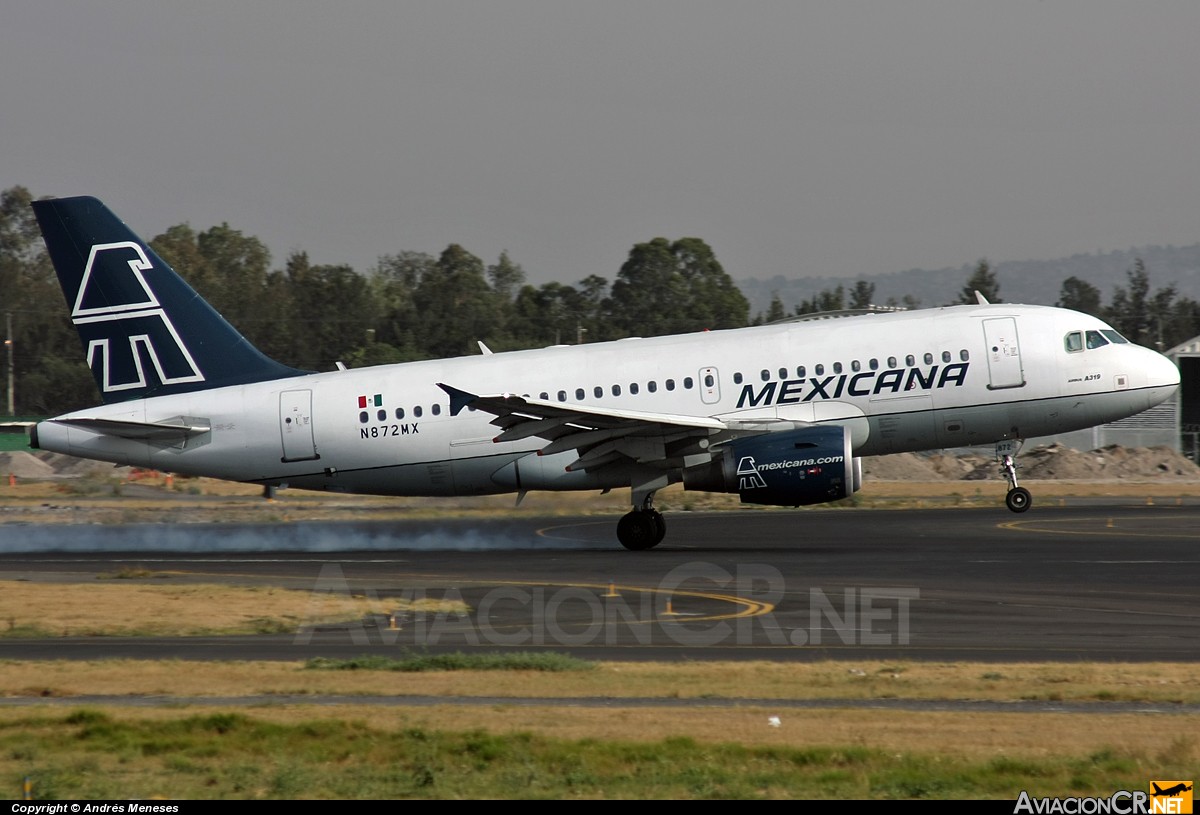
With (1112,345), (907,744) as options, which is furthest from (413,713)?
(1112,345)

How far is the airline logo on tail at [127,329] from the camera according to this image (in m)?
29.2

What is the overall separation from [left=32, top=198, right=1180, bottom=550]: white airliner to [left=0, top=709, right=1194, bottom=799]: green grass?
48.4ft

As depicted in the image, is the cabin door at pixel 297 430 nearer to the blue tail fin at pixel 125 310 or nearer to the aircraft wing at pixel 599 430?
the blue tail fin at pixel 125 310

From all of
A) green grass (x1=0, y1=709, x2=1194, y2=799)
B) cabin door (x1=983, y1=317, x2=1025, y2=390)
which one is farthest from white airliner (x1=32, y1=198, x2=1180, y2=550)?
green grass (x1=0, y1=709, x2=1194, y2=799)

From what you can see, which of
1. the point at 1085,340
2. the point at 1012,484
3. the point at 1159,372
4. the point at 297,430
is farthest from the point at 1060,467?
the point at 297,430

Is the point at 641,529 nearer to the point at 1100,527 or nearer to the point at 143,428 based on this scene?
the point at 143,428

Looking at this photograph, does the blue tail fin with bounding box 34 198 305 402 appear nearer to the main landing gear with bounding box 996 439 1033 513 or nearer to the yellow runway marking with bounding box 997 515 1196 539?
the main landing gear with bounding box 996 439 1033 513

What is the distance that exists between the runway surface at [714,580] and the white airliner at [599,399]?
1.93 metres

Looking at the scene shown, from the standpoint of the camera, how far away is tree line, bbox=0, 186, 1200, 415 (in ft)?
337

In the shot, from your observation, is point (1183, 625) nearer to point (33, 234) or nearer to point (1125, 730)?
point (1125, 730)

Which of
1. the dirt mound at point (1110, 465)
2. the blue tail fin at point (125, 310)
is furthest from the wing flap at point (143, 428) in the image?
the dirt mound at point (1110, 465)

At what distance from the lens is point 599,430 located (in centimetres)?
2733

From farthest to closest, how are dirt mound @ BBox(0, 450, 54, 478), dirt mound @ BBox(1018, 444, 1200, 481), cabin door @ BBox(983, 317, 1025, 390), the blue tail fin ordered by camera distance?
dirt mound @ BBox(0, 450, 54, 478), dirt mound @ BBox(1018, 444, 1200, 481), the blue tail fin, cabin door @ BBox(983, 317, 1025, 390)

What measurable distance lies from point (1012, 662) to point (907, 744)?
15.2 ft
